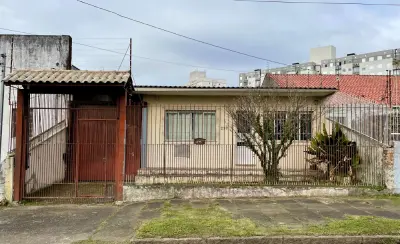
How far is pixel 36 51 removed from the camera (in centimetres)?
1181

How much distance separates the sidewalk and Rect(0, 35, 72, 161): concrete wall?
5.49m

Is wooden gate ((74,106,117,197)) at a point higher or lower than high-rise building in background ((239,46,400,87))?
lower

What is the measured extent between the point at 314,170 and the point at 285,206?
225cm

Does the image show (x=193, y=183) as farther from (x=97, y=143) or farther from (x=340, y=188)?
(x=340, y=188)

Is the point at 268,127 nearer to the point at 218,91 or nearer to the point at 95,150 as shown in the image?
the point at 218,91

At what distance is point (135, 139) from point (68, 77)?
316cm

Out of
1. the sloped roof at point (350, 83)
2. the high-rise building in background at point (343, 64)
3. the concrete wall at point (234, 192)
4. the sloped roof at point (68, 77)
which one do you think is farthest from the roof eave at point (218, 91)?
the high-rise building in background at point (343, 64)

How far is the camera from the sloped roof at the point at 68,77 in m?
8.31

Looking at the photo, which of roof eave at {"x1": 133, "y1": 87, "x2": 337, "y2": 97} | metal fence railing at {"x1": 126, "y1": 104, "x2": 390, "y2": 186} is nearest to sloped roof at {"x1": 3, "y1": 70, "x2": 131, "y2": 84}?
metal fence railing at {"x1": 126, "y1": 104, "x2": 390, "y2": 186}

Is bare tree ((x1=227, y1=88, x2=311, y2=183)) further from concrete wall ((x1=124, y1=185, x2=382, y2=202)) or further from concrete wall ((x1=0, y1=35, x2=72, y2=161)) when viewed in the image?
Answer: concrete wall ((x1=0, y1=35, x2=72, y2=161))

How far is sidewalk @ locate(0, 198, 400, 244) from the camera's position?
617cm

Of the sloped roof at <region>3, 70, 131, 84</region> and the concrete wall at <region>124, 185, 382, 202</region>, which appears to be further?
the concrete wall at <region>124, 185, 382, 202</region>

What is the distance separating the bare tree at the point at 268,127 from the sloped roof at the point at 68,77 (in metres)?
3.45

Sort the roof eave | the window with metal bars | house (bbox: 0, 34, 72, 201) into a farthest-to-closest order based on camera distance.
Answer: the window with metal bars, house (bbox: 0, 34, 72, 201), the roof eave
